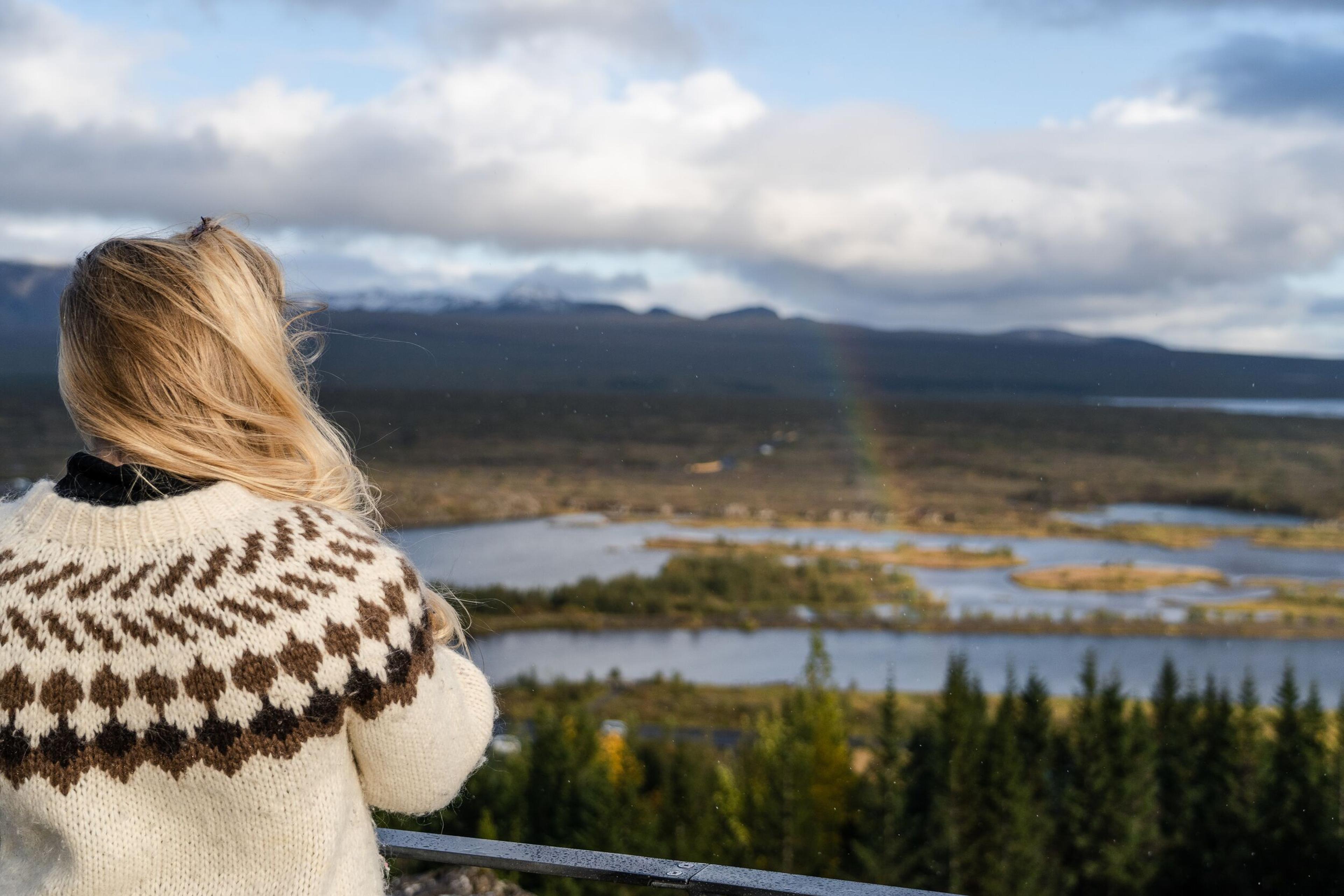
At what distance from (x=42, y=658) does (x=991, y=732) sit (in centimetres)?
4175

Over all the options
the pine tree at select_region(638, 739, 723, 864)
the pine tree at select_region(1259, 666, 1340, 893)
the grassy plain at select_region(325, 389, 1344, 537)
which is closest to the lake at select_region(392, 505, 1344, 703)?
the grassy plain at select_region(325, 389, 1344, 537)

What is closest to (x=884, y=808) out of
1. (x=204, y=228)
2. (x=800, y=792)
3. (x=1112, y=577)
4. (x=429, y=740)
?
(x=800, y=792)

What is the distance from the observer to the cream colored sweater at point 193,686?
1.13 m

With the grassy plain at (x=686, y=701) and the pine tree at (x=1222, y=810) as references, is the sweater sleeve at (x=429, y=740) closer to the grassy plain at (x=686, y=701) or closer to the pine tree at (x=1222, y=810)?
the pine tree at (x=1222, y=810)

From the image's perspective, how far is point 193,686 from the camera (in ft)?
3.70

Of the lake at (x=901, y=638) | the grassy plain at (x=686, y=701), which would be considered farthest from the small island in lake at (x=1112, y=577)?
the grassy plain at (x=686, y=701)

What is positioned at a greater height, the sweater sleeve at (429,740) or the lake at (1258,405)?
the lake at (1258,405)

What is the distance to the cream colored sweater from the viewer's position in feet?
3.71

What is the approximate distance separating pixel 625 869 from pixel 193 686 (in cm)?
100

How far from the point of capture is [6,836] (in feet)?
4.21

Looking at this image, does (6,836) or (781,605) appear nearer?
(6,836)

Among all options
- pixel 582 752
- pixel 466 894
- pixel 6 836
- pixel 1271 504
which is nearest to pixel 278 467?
pixel 6 836

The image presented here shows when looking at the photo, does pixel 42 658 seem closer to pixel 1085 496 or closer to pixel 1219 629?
pixel 1219 629

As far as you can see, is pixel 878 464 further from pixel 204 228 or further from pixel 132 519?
pixel 132 519
